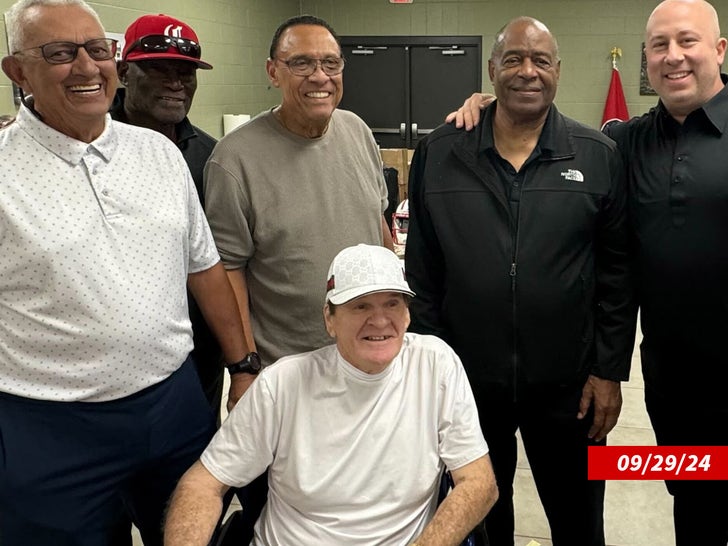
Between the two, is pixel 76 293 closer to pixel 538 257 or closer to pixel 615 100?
pixel 538 257

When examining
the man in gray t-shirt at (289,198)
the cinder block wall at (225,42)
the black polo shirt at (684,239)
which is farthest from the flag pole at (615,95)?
the man in gray t-shirt at (289,198)

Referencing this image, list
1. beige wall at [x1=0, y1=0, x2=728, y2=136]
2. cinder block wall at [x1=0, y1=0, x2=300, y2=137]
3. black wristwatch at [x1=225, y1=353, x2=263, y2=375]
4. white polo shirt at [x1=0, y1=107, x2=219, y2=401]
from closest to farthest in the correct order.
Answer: white polo shirt at [x1=0, y1=107, x2=219, y2=401] < black wristwatch at [x1=225, y1=353, x2=263, y2=375] < cinder block wall at [x1=0, y1=0, x2=300, y2=137] < beige wall at [x1=0, y1=0, x2=728, y2=136]

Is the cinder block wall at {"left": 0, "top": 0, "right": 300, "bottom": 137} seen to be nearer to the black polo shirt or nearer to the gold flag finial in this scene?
the black polo shirt

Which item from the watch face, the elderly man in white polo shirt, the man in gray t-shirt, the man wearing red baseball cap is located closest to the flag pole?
the man in gray t-shirt

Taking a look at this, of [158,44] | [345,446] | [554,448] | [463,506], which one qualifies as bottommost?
[554,448]

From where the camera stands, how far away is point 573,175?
1794 millimetres

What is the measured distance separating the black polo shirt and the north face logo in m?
0.22

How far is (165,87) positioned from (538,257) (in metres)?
1.25

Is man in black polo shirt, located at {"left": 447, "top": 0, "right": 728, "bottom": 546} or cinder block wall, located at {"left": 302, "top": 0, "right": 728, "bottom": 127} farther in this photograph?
cinder block wall, located at {"left": 302, "top": 0, "right": 728, "bottom": 127}

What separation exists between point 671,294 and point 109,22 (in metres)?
3.68

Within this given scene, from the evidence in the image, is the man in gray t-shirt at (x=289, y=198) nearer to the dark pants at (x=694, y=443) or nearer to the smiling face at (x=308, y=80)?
the smiling face at (x=308, y=80)

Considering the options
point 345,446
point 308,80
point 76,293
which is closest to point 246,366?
point 345,446

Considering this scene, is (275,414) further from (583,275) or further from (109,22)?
(109,22)

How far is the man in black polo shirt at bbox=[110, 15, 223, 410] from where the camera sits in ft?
6.67
